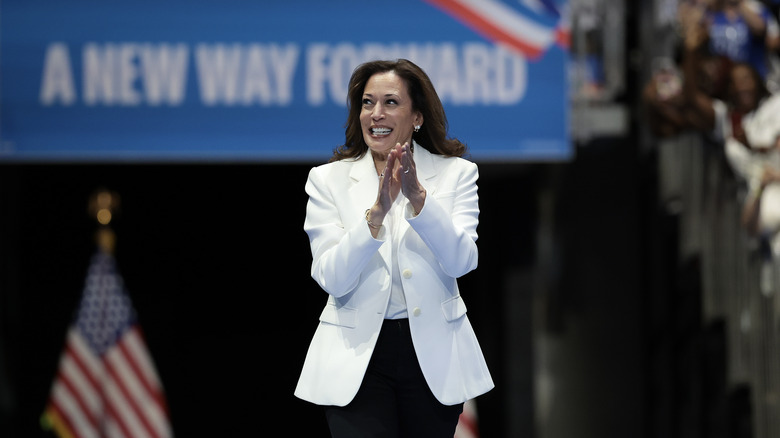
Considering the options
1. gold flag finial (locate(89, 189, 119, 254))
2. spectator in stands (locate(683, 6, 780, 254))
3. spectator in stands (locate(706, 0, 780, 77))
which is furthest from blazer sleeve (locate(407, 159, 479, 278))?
gold flag finial (locate(89, 189, 119, 254))

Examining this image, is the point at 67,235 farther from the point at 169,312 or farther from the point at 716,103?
the point at 716,103

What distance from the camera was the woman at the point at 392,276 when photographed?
278 cm

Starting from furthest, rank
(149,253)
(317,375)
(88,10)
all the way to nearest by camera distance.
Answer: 1. (149,253)
2. (88,10)
3. (317,375)

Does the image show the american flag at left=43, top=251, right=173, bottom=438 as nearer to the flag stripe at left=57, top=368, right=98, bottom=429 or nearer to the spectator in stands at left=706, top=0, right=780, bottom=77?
the flag stripe at left=57, top=368, right=98, bottom=429

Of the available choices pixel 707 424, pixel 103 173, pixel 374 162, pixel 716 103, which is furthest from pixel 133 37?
pixel 707 424

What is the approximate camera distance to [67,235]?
27.8 ft

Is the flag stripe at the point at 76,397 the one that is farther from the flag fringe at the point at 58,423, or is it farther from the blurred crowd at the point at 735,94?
the blurred crowd at the point at 735,94

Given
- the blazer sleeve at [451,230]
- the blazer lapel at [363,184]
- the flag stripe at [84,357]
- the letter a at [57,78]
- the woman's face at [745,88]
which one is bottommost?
the flag stripe at [84,357]

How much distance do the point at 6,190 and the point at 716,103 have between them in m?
5.03

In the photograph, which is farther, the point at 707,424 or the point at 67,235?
the point at 67,235

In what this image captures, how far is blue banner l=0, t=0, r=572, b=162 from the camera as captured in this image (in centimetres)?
663

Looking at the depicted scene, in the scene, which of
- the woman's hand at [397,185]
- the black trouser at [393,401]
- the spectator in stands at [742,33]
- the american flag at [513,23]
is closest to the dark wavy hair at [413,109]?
the woman's hand at [397,185]

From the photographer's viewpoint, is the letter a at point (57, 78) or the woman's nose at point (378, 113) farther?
the letter a at point (57, 78)

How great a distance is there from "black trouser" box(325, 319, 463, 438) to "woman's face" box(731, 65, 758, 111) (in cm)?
430
